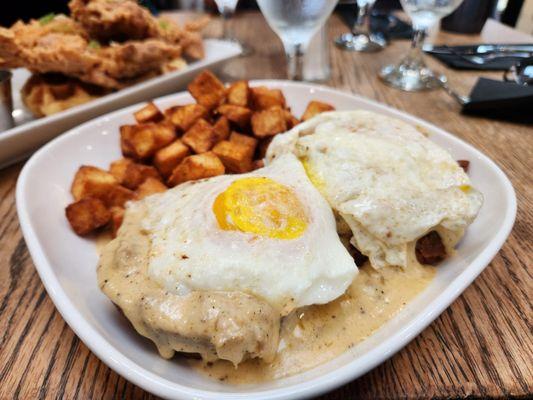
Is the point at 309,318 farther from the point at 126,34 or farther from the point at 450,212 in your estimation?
the point at 126,34

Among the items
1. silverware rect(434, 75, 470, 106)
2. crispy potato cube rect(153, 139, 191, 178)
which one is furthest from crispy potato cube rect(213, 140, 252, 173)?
silverware rect(434, 75, 470, 106)

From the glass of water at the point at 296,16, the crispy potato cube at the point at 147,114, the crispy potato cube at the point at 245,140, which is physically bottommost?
the crispy potato cube at the point at 245,140

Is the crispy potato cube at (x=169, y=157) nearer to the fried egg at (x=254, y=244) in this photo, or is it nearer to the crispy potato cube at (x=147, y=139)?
the crispy potato cube at (x=147, y=139)

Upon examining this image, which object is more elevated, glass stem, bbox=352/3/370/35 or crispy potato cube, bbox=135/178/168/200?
crispy potato cube, bbox=135/178/168/200

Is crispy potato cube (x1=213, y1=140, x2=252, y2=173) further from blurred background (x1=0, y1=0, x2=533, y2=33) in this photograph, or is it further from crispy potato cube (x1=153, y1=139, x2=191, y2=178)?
blurred background (x1=0, y1=0, x2=533, y2=33)

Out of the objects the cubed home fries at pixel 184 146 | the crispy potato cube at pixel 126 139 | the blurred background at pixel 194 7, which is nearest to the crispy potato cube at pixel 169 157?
the cubed home fries at pixel 184 146

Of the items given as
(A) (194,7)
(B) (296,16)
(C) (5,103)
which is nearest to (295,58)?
(B) (296,16)

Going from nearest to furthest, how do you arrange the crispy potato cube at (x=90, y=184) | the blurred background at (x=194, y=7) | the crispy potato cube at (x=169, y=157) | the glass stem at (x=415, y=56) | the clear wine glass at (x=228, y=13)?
the crispy potato cube at (x=90, y=184) → the crispy potato cube at (x=169, y=157) → the glass stem at (x=415, y=56) → the clear wine glass at (x=228, y=13) → the blurred background at (x=194, y=7)
